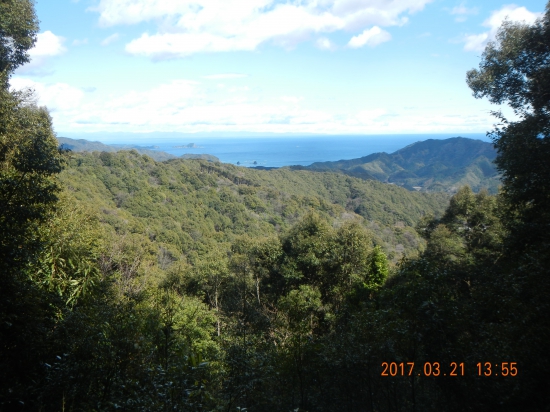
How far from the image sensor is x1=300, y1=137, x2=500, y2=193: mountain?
14400cm

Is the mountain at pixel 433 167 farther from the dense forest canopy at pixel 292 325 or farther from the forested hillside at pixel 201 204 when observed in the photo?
the dense forest canopy at pixel 292 325

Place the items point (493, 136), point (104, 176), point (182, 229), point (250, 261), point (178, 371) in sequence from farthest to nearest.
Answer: point (104, 176), point (182, 229), point (250, 261), point (493, 136), point (178, 371)

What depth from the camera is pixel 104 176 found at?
184 feet

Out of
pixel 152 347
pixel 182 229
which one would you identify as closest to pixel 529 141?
pixel 152 347

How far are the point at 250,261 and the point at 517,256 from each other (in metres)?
11.2

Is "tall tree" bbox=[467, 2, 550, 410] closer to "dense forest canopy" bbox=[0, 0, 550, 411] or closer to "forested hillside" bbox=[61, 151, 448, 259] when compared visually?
"dense forest canopy" bbox=[0, 0, 550, 411]

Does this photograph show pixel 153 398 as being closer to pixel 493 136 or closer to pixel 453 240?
pixel 493 136
